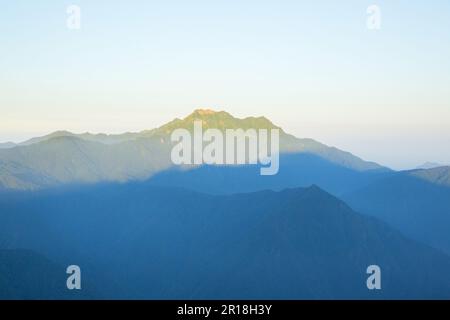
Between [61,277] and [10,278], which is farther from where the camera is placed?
[61,277]
